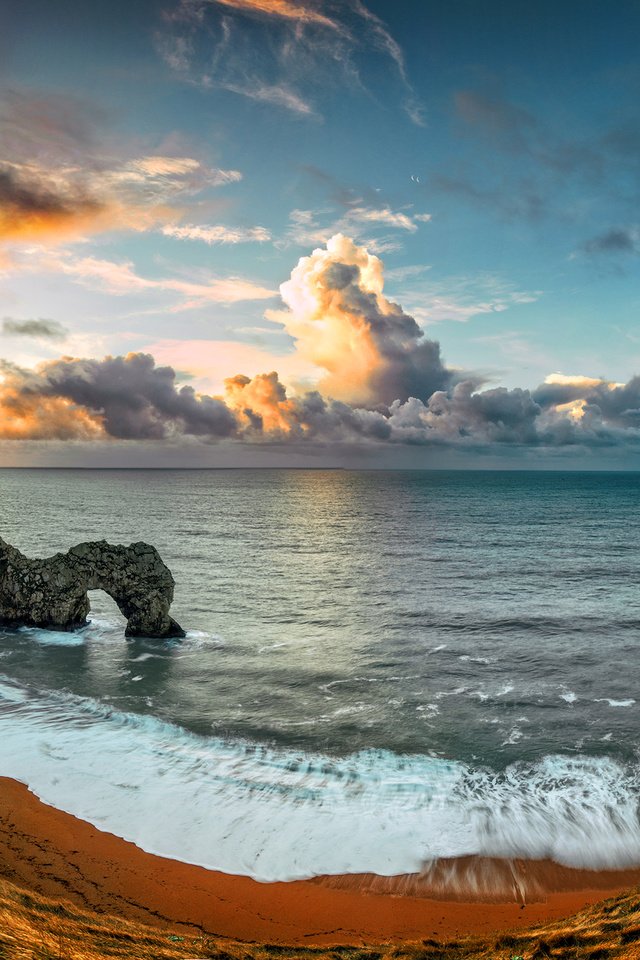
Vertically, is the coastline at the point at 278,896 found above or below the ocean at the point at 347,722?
above

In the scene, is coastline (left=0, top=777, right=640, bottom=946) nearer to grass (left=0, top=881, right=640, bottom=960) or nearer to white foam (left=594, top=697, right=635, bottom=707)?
grass (left=0, top=881, right=640, bottom=960)

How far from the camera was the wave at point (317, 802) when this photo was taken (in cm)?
1517

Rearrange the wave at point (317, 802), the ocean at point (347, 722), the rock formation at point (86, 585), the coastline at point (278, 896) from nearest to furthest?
1. the coastline at point (278, 896)
2. the wave at point (317, 802)
3. the ocean at point (347, 722)
4. the rock formation at point (86, 585)

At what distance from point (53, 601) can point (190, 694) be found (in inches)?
566

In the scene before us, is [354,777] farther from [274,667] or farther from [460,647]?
[460,647]

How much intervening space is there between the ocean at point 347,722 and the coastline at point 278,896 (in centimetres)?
61

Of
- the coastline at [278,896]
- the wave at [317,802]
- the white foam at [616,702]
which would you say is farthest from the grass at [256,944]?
the white foam at [616,702]

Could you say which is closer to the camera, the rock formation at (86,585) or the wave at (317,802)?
the wave at (317,802)

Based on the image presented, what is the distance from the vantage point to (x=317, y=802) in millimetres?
17344

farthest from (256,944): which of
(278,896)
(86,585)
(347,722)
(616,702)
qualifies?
(86,585)

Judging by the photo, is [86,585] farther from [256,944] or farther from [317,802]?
[256,944]

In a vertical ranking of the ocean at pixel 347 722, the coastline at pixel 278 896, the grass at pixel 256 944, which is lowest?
the ocean at pixel 347 722

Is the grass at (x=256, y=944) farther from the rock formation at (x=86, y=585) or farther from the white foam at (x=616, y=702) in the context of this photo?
the rock formation at (x=86, y=585)

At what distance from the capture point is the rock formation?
34.5 meters
